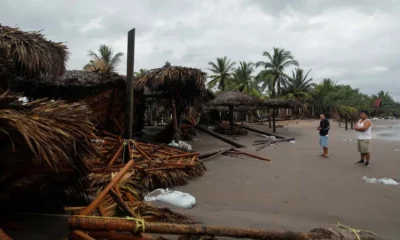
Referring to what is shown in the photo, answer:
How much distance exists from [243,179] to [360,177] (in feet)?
9.10

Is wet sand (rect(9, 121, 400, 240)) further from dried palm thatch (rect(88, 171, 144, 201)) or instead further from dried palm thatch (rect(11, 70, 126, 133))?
dried palm thatch (rect(11, 70, 126, 133))

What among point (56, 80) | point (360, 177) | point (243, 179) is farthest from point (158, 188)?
point (56, 80)

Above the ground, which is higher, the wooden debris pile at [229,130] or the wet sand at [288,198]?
the wooden debris pile at [229,130]

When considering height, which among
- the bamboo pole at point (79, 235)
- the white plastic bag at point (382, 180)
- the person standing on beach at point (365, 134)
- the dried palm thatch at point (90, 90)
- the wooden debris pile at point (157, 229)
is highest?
the dried palm thatch at point (90, 90)

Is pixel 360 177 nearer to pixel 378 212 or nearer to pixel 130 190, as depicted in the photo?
pixel 378 212

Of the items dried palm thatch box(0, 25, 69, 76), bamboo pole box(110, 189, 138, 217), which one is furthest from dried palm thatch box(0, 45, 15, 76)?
bamboo pole box(110, 189, 138, 217)

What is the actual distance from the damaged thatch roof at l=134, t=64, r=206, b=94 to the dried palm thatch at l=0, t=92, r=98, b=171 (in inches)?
264

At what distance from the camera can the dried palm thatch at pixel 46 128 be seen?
236 cm

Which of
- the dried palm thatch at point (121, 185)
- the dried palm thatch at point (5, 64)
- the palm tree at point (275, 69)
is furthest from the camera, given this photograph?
the palm tree at point (275, 69)

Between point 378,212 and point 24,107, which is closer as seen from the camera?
point 24,107

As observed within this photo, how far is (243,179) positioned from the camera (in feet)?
21.7

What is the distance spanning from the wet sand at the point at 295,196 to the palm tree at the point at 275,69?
30.8 meters

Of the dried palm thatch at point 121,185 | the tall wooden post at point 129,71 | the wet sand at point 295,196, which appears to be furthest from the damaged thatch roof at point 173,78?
the dried palm thatch at point 121,185

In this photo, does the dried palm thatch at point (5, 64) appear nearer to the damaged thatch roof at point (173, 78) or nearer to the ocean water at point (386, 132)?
the damaged thatch roof at point (173, 78)
